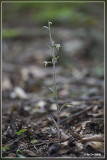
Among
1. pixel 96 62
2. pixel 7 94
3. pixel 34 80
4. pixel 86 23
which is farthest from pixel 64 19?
pixel 7 94

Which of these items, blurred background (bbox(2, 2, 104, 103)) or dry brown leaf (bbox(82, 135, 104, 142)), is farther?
blurred background (bbox(2, 2, 104, 103))

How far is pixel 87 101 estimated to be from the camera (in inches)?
69.2

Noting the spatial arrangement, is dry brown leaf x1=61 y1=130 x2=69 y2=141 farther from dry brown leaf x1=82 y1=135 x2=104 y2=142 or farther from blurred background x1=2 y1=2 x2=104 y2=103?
blurred background x1=2 y1=2 x2=104 y2=103

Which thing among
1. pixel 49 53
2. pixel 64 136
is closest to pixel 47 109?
pixel 64 136

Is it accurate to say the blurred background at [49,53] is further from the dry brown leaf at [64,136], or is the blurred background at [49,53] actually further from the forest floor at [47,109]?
the dry brown leaf at [64,136]

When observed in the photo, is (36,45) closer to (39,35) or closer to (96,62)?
(39,35)

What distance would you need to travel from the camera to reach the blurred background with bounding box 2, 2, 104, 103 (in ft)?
7.66

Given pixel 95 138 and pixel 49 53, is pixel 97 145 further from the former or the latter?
pixel 49 53

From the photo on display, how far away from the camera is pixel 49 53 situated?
3.58m

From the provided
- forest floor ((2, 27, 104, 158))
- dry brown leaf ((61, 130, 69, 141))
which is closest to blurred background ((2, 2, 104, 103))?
forest floor ((2, 27, 104, 158))

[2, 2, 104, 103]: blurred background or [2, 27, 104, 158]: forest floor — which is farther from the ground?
[2, 2, 104, 103]: blurred background

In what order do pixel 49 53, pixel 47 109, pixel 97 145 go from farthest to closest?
1. pixel 49 53
2. pixel 47 109
3. pixel 97 145

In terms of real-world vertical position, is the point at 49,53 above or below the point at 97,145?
above

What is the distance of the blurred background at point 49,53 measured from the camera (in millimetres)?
2334
